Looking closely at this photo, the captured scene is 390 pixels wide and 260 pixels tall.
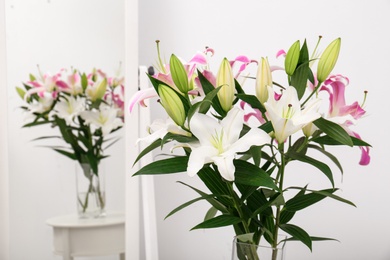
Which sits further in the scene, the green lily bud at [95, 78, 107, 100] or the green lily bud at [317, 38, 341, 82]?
the green lily bud at [95, 78, 107, 100]

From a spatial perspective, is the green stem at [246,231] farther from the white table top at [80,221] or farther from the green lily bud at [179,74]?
the white table top at [80,221]

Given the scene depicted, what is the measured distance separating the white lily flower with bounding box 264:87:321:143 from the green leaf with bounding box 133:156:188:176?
0.46 ft

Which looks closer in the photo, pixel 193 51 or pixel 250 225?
pixel 250 225

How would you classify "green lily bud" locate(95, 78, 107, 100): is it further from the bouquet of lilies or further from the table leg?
the bouquet of lilies

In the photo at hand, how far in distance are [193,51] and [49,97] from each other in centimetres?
41

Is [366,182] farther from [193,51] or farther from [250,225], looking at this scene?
[250,225]

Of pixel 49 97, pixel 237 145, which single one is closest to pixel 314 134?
pixel 237 145

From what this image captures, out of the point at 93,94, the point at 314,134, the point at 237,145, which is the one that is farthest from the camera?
the point at 93,94

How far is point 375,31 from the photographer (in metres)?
1.52

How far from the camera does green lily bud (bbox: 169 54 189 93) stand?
793mm

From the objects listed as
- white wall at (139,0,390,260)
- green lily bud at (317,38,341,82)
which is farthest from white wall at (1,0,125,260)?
green lily bud at (317,38,341,82)

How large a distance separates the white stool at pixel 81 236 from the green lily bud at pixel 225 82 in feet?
2.55

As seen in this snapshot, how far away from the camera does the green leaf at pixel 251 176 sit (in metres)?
0.78

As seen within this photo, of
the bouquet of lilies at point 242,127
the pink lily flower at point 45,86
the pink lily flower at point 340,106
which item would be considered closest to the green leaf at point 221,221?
the bouquet of lilies at point 242,127
